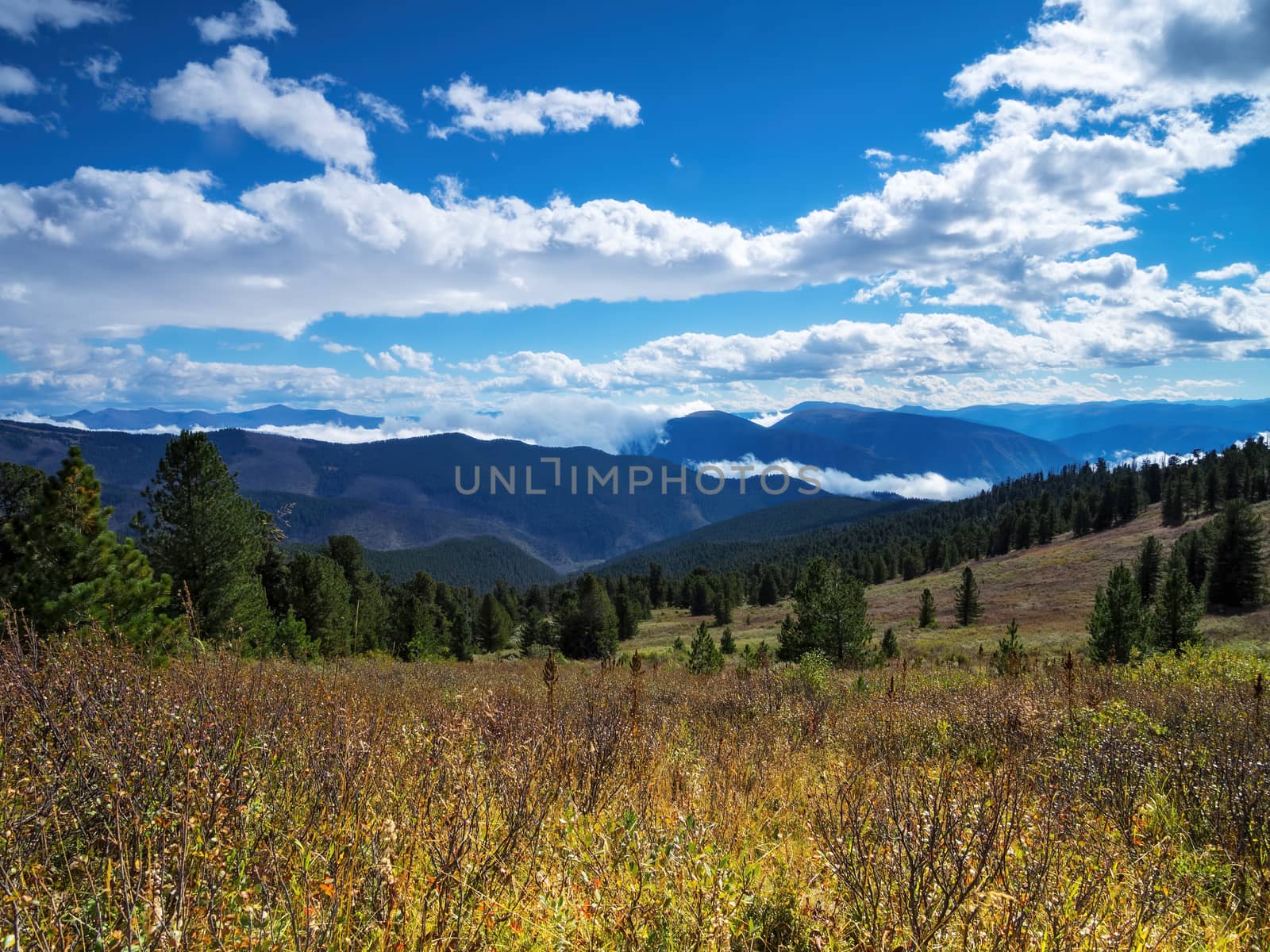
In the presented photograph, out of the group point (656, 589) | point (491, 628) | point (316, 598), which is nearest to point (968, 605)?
point (491, 628)

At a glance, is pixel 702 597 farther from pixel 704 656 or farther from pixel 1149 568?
pixel 704 656

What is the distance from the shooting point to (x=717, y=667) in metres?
23.7

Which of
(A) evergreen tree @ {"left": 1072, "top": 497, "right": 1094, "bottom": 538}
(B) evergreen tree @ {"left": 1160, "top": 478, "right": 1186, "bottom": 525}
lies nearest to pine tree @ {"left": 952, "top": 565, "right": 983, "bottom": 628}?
(B) evergreen tree @ {"left": 1160, "top": 478, "right": 1186, "bottom": 525}

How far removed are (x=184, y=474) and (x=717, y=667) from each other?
61.6ft

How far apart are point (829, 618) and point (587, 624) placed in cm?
3080

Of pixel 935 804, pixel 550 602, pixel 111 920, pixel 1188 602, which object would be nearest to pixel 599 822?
pixel 935 804

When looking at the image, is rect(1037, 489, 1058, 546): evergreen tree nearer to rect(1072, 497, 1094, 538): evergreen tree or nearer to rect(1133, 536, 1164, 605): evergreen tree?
rect(1072, 497, 1094, 538): evergreen tree

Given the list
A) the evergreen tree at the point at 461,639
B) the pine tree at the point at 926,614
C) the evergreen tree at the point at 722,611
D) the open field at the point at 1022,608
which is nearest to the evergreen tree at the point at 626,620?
the open field at the point at 1022,608

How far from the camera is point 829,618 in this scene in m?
25.7

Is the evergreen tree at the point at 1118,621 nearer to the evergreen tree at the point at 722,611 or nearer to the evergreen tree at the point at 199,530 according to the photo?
the evergreen tree at the point at 199,530

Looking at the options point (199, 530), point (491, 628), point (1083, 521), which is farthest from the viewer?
point (1083, 521)

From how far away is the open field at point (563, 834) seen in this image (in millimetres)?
2535

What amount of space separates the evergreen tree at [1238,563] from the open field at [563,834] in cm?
7094

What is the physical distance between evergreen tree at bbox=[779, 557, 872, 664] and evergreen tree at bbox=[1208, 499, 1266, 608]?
5313 centimetres
